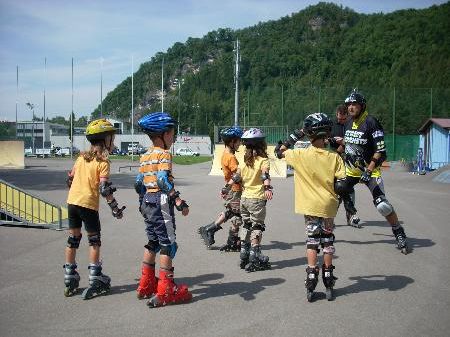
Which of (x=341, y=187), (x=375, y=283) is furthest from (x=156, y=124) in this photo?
(x=375, y=283)

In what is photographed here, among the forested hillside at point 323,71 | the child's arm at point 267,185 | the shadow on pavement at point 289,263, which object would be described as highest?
the forested hillside at point 323,71

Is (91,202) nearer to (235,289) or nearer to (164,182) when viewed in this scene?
(164,182)

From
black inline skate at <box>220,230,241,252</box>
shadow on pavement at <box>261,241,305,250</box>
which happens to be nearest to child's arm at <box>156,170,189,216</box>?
black inline skate at <box>220,230,241,252</box>

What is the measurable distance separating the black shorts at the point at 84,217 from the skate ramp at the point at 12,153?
1173 inches

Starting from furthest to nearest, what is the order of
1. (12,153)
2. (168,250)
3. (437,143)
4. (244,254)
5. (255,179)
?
(12,153), (437,143), (255,179), (244,254), (168,250)

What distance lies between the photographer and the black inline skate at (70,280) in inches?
206

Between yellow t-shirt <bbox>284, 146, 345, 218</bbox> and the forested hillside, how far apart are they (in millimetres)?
31104

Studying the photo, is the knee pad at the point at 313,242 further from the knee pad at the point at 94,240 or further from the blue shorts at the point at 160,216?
the knee pad at the point at 94,240

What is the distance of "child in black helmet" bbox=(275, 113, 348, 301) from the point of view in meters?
5.21

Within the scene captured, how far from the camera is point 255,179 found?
21.2 ft

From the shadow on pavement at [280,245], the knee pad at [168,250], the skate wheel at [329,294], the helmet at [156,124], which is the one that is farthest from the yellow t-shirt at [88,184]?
the shadow on pavement at [280,245]

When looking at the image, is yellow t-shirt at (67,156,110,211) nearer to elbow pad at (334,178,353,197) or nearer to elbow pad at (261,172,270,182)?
elbow pad at (261,172,270,182)

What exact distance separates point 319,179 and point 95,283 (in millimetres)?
2690

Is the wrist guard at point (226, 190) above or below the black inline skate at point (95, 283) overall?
above
